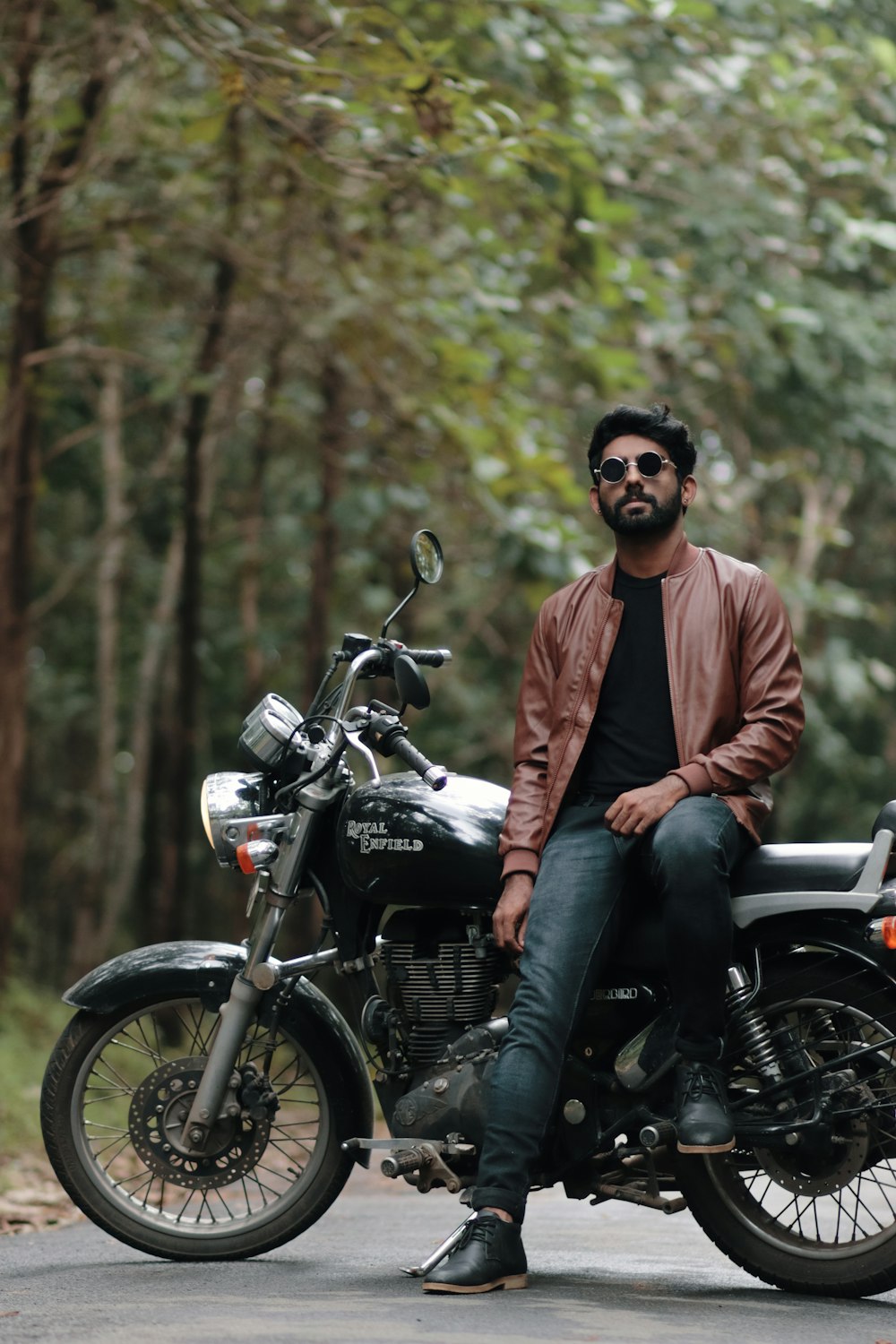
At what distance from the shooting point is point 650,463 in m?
5.16

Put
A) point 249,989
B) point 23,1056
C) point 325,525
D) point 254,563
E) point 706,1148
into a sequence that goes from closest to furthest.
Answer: point 706,1148 < point 249,989 < point 23,1056 < point 325,525 < point 254,563

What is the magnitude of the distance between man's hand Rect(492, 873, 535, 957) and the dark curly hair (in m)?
1.18

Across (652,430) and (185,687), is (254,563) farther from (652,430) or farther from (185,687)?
(652,430)

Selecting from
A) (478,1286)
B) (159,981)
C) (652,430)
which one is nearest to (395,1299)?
(478,1286)

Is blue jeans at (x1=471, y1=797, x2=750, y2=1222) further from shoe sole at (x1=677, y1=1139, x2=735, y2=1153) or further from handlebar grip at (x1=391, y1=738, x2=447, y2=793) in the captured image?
handlebar grip at (x1=391, y1=738, x2=447, y2=793)

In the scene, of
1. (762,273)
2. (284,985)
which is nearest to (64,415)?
(762,273)

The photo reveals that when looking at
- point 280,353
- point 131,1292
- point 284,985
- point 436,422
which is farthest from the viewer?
point 280,353

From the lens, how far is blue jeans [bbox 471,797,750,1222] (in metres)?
4.74

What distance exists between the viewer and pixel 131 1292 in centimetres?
479

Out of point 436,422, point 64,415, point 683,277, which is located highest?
point 683,277

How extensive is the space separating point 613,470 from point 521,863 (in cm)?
111

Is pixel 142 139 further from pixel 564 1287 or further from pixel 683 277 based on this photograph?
pixel 564 1287

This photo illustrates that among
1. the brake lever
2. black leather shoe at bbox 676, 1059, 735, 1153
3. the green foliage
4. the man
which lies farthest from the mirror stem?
the green foliage

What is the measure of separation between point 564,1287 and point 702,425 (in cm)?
1147
